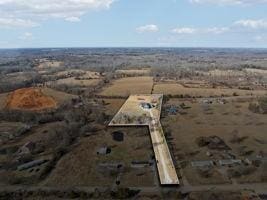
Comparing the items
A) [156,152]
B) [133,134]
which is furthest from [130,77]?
[156,152]

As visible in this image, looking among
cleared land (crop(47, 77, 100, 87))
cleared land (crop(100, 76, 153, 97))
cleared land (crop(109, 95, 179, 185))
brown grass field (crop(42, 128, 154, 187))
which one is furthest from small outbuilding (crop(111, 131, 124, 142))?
cleared land (crop(47, 77, 100, 87))

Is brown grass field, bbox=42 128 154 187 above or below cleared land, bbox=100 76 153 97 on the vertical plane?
above

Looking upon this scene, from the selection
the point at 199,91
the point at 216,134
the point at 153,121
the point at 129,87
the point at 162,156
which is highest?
the point at 162,156

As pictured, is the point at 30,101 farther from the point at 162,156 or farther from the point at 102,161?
the point at 162,156

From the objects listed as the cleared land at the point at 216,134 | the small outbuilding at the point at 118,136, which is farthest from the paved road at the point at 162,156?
the small outbuilding at the point at 118,136

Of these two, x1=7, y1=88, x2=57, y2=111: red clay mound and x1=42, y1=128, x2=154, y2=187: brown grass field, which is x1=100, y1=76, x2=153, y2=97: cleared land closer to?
x1=7, y1=88, x2=57, y2=111: red clay mound

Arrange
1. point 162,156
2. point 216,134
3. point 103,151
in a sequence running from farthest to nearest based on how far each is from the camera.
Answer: point 216,134
point 103,151
point 162,156

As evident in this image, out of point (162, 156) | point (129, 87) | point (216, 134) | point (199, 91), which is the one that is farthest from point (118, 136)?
point (129, 87)
